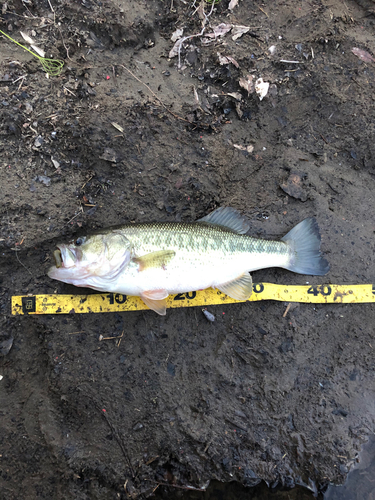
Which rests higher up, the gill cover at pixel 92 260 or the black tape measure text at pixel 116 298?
the gill cover at pixel 92 260

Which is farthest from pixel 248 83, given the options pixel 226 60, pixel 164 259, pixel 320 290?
pixel 320 290

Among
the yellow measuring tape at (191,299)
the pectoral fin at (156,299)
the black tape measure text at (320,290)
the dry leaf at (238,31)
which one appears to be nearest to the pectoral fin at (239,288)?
the yellow measuring tape at (191,299)

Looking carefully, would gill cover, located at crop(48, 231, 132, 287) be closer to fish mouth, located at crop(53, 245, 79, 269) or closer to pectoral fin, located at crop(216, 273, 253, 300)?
fish mouth, located at crop(53, 245, 79, 269)

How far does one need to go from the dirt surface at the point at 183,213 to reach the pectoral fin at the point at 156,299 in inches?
13.0

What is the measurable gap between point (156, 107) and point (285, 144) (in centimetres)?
187

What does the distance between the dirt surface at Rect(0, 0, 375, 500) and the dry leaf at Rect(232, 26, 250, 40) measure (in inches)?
3.5

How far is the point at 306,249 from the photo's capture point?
12.0 feet

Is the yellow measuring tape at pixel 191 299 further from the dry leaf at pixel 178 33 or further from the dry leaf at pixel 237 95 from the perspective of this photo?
the dry leaf at pixel 178 33

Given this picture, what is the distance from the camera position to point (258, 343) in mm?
3539

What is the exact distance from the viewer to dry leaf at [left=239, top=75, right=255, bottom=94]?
12.8 ft

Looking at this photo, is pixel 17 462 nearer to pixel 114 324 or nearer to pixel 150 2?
pixel 114 324

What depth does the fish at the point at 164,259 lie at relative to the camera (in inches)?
126

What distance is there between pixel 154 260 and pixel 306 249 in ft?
6.41

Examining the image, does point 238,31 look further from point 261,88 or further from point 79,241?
point 79,241
